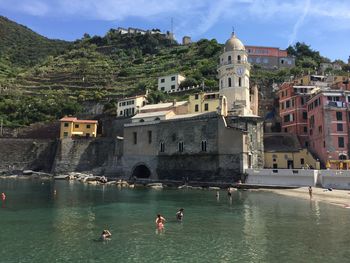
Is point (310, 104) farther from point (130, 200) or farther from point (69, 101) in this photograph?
point (69, 101)

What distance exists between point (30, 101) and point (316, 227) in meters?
65.6

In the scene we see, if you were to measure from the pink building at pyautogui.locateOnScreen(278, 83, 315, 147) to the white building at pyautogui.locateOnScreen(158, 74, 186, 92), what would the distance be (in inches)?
985

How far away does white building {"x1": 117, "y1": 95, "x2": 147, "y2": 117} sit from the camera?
202 ft

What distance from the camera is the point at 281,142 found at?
49594mm

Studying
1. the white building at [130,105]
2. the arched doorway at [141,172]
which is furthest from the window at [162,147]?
the white building at [130,105]

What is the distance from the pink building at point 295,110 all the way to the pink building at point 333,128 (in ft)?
14.9

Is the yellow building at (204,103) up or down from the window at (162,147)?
up

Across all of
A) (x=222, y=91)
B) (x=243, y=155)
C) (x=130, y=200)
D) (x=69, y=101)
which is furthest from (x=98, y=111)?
(x=130, y=200)

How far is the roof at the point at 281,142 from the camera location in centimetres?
4772

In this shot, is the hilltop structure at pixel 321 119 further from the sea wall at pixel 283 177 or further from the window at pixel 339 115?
the sea wall at pixel 283 177

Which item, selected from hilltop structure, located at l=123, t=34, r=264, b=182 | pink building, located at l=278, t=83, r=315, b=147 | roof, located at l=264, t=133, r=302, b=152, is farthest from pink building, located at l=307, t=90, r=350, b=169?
hilltop structure, located at l=123, t=34, r=264, b=182

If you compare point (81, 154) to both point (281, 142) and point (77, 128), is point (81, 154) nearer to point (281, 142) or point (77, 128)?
point (77, 128)

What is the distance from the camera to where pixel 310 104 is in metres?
49.0

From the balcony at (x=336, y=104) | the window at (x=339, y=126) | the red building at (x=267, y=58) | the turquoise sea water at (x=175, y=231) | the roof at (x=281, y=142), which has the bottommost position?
the turquoise sea water at (x=175, y=231)
